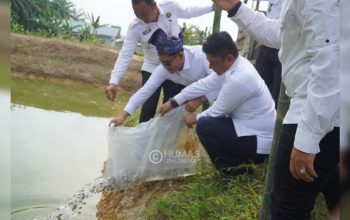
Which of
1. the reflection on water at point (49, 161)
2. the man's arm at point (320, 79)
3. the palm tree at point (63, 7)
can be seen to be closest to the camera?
the man's arm at point (320, 79)

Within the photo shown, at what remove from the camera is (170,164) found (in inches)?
90.9

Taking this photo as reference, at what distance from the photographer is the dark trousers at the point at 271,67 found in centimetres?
244

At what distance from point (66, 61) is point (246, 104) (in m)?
7.44

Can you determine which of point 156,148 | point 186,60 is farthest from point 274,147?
point 186,60

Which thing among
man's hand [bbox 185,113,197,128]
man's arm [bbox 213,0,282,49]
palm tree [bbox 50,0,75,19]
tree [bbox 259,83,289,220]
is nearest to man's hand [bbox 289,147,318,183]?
tree [bbox 259,83,289,220]

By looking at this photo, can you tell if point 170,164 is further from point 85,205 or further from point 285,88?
point 285,88

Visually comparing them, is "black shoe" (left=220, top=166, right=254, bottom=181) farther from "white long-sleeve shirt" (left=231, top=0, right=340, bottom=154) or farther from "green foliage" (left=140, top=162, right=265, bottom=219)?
"white long-sleeve shirt" (left=231, top=0, right=340, bottom=154)

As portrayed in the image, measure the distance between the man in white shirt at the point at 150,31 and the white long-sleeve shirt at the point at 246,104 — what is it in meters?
0.61

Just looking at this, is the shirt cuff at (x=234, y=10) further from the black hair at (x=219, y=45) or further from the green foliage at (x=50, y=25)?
the green foliage at (x=50, y=25)

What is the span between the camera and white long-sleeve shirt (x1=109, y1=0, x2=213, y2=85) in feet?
8.35

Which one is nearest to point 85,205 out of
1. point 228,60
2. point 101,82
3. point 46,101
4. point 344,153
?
point 228,60

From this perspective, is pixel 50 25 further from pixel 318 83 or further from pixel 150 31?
pixel 318 83

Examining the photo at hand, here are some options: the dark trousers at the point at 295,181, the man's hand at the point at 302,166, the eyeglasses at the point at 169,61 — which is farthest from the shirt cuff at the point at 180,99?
the man's hand at the point at 302,166

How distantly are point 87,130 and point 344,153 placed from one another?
451 cm
